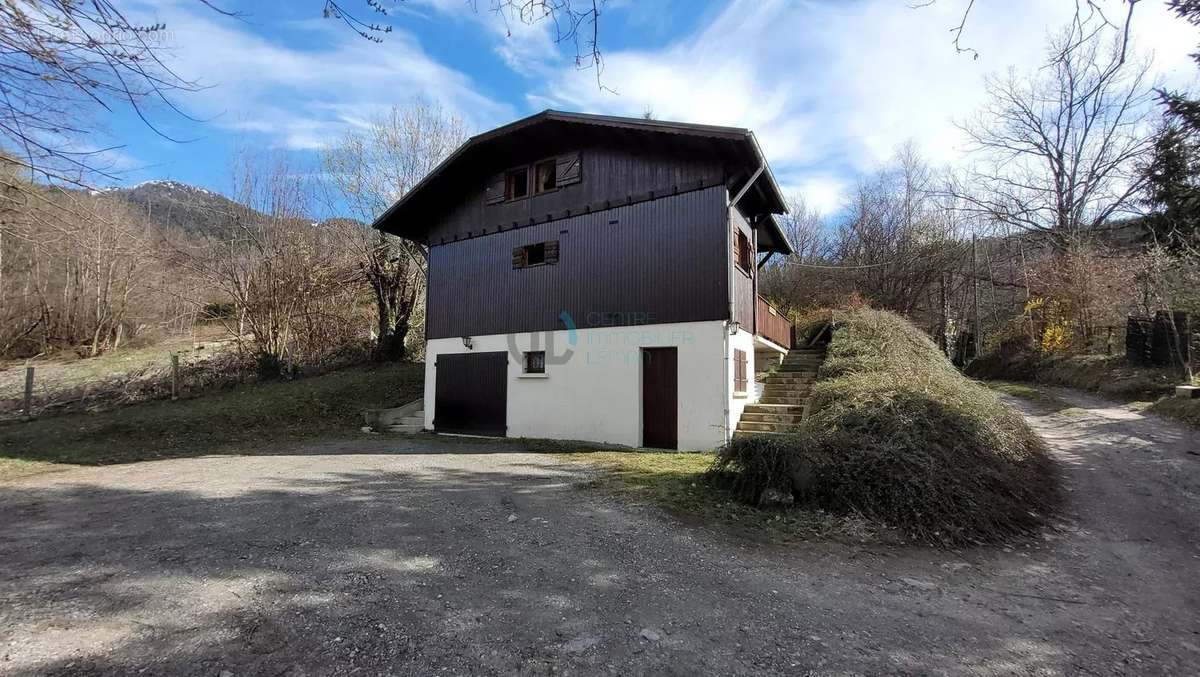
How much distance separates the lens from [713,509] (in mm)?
5336

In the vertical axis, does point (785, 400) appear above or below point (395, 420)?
above

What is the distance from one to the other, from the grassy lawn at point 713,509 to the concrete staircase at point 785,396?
188 centimetres

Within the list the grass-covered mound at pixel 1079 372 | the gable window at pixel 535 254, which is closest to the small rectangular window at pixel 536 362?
the gable window at pixel 535 254

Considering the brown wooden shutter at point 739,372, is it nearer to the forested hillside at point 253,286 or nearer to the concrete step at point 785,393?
the concrete step at point 785,393

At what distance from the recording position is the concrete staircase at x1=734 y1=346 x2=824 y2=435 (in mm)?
9984

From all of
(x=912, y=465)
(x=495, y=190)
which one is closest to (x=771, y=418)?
(x=912, y=465)

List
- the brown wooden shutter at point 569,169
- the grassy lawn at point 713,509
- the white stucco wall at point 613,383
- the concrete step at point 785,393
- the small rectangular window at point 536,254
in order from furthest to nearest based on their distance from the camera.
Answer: the small rectangular window at point 536,254 < the brown wooden shutter at point 569,169 < the concrete step at point 785,393 < the white stucco wall at point 613,383 < the grassy lawn at point 713,509

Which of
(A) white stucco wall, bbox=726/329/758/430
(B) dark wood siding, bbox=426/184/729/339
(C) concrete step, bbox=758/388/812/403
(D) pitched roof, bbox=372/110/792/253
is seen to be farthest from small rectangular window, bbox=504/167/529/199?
(C) concrete step, bbox=758/388/812/403

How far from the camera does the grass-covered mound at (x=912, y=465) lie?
4.73m

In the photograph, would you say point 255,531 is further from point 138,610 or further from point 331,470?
point 331,470

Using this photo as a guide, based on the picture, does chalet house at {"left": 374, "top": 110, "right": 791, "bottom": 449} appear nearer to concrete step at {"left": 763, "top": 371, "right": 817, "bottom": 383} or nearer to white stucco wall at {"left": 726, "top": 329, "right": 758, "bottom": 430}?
white stucco wall at {"left": 726, "top": 329, "right": 758, "bottom": 430}

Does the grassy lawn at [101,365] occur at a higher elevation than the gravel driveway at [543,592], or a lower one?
higher

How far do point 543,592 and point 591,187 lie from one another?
930 centimetres

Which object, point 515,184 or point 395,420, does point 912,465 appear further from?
point 395,420
